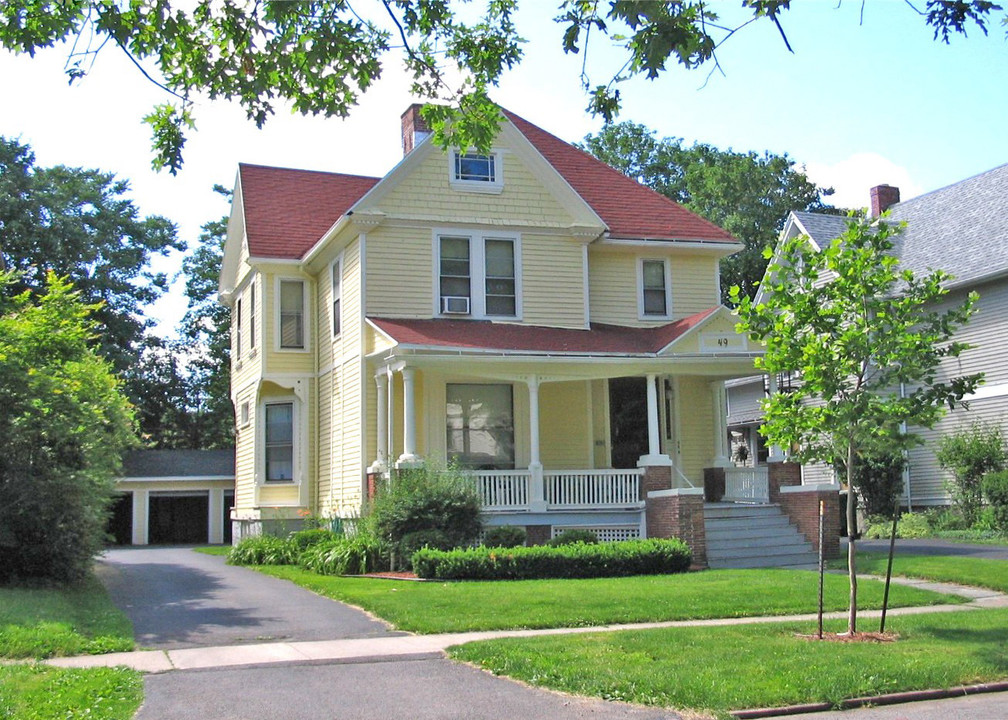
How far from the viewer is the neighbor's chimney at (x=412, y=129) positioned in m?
25.4

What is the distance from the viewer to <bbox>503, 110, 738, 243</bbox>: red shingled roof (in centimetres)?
2459

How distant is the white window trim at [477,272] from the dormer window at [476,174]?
2.97 ft

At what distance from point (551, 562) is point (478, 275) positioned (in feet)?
23.8

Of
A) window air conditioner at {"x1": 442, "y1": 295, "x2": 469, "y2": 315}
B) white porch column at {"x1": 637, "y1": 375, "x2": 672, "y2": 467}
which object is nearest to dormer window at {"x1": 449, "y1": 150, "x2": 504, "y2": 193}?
window air conditioner at {"x1": 442, "y1": 295, "x2": 469, "y2": 315}

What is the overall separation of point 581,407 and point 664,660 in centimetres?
1306

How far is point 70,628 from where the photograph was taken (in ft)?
38.5

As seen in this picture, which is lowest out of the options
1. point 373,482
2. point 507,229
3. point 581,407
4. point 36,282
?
point 373,482

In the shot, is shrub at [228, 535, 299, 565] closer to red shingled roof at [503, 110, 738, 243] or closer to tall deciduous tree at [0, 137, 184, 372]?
red shingled roof at [503, 110, 738, 243]

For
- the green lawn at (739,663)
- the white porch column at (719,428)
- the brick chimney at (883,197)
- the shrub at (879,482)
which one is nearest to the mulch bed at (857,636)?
the green lawn at (739,663)

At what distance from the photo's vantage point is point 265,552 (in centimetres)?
2259

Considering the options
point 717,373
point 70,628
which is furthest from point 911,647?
point 717,373

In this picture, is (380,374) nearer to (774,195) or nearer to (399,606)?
(399,606)

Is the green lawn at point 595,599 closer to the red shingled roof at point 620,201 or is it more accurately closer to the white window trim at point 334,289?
the white window trim at point 334,289

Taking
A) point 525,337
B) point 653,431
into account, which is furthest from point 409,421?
point 653,431
